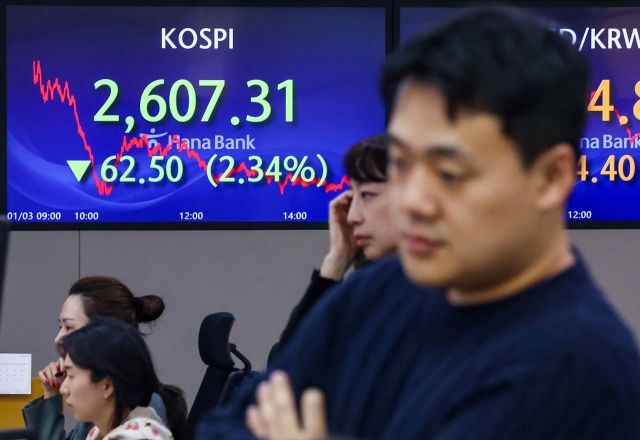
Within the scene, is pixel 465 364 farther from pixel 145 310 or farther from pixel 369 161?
pixel 145 310

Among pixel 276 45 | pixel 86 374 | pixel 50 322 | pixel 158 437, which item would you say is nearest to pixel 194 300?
pixel 50 322

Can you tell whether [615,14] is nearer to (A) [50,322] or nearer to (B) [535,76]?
(A) [50,322]

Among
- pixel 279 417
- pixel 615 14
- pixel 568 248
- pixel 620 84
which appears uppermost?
pixel 615 14

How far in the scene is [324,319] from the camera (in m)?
0.80

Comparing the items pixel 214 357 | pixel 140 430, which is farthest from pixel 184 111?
pixel 140 430

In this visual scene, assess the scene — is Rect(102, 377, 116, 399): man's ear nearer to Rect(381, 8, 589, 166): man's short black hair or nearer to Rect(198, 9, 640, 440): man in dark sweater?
Rect(198, 9, 640, 440): man in dark sweater

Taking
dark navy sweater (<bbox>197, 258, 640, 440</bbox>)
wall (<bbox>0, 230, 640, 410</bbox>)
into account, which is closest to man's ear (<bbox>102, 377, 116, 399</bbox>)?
wall (<bbox>0, 230, 640, 410</bbox>)

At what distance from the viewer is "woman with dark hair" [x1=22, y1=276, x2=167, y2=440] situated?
9.77 feet

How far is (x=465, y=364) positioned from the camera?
2.16 ft

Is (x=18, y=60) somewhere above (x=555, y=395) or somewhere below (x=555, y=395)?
above

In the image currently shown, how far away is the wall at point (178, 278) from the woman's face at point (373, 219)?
2.15 m

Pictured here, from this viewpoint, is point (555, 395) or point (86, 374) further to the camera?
point (86, 374)

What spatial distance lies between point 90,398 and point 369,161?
3.51 ft

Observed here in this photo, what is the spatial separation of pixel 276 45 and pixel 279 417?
3.29 metres
